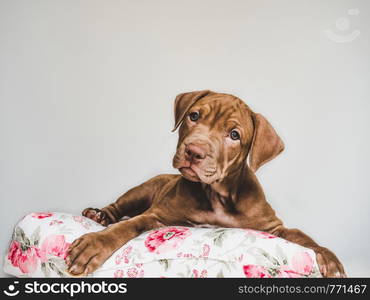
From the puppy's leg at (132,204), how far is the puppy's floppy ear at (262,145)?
1.50 feet

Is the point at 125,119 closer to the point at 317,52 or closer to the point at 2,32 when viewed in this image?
the point at 2,32

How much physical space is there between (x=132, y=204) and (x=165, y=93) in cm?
58

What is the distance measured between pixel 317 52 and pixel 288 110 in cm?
33

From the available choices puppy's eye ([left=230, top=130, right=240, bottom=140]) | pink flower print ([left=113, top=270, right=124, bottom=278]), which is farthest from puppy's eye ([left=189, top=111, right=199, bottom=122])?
pink flower print ([left=113, top=270, right=124, bottom=278])

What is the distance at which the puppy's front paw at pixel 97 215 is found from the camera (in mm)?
2104

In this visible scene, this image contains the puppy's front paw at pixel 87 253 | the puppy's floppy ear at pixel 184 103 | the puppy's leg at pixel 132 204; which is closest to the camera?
the puppy's front paw at pixel 87 253

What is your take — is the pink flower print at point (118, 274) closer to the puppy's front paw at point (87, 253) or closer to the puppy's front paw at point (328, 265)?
the puppy's front paw at point (87, 253)

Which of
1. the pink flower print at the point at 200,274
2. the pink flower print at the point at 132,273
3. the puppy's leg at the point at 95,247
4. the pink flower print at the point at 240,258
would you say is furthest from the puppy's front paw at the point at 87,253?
the pink flower print at the point at 240,258

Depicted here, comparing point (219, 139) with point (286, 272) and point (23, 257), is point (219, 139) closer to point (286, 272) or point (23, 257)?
point (286, 272)

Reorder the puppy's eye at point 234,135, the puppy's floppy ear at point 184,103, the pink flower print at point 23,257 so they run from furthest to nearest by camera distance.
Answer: the puppy's floppy ear at point 184,103
the puppy's eye at point 234,135
the pink flower print at point 23,257

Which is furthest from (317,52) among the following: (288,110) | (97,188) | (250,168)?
(97,188)

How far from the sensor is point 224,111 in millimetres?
1921

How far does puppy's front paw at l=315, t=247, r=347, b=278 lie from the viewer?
149 centimetres

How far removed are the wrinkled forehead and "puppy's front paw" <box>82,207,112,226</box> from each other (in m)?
0.66
